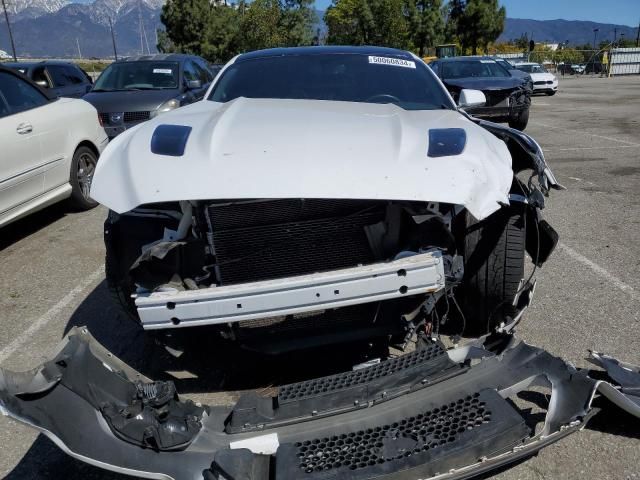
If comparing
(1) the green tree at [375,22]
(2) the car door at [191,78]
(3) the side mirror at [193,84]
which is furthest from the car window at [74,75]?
(1) the green tree at [375,22]

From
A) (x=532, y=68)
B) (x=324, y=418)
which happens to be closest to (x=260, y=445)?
(x=324, y=418)

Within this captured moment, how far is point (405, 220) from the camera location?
2.60m

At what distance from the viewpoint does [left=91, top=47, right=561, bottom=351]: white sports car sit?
2293 millimetres

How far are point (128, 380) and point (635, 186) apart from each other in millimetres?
6526

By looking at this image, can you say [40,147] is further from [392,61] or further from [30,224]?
[392,61]

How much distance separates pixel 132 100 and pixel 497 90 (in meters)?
6.71

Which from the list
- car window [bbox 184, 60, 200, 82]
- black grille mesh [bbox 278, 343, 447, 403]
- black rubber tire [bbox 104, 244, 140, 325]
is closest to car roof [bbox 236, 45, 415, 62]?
black rubber tire [bbox 104, 244, 140, 325]

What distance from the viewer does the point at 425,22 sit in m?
45.2

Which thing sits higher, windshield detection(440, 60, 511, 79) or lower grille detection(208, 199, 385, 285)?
windshield detection(440, 60, 511, 79)

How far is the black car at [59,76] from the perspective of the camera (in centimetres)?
1220

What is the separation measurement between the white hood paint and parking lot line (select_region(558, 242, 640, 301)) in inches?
71.4

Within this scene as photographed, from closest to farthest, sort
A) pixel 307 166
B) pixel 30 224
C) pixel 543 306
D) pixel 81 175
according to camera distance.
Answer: pixel 307 166, pixel 543 306, pixel 30 224, pixel 81 175

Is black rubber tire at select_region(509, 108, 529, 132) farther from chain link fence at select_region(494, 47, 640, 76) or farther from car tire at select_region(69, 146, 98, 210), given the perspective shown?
chain link fence at select_region(494, 47, 640, 76)

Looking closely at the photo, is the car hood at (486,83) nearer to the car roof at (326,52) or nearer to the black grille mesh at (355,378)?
the car roof at (326,52)
